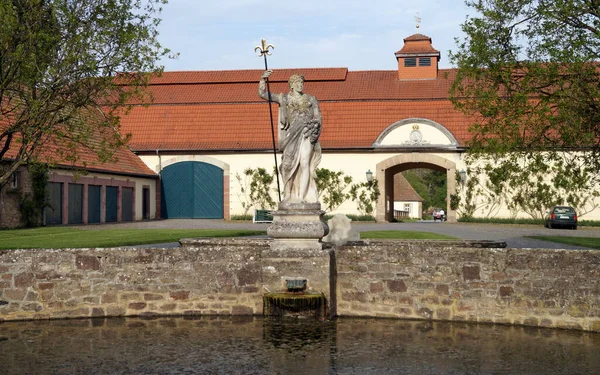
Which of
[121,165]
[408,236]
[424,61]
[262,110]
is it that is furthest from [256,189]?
[408,236]

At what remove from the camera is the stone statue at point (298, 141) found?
11.6 m

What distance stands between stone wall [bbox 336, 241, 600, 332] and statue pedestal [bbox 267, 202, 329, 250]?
511 mm

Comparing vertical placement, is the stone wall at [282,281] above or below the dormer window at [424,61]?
below

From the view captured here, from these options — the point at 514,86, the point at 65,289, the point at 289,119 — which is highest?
the point at 514,86

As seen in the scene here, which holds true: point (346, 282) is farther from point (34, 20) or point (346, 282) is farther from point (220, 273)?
point (34, 20)

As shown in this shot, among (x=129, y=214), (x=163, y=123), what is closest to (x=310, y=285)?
(x=129, y=214)

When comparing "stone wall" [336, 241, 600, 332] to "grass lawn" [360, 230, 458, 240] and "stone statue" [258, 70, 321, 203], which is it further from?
"grass lawn" [360, 230, 458, 240]

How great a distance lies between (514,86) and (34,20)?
380 inches

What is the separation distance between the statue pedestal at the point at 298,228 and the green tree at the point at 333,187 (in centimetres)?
2560

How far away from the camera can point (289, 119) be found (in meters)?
11.6

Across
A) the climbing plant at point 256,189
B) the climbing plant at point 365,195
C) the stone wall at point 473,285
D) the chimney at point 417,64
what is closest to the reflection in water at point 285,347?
the stone wall at point 473,285

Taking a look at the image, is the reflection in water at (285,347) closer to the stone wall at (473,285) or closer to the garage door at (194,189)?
the stone wall at (473,285)

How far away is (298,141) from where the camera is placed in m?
11.6

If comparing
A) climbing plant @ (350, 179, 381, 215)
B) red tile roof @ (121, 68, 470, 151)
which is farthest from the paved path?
red tile roof @ (121, 68, 470, 151)
